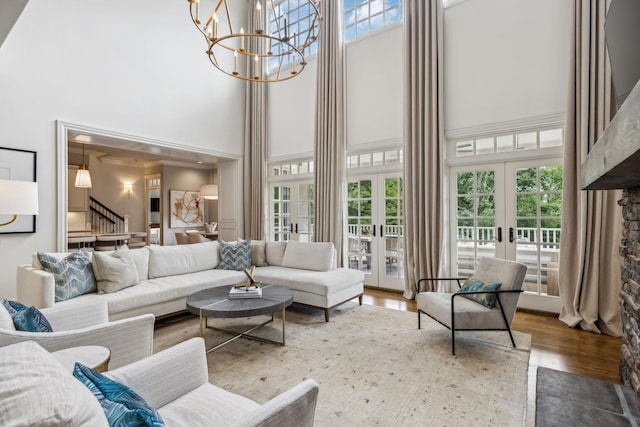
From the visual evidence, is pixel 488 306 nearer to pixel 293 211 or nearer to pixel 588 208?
pixel 588 208

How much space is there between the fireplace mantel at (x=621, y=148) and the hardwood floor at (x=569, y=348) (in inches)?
63.4

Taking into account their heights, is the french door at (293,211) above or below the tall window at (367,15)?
below

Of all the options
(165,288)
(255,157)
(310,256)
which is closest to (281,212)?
(255,157)

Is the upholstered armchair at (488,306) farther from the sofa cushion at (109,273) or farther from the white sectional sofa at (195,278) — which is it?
the sofa cushion at (109,273)

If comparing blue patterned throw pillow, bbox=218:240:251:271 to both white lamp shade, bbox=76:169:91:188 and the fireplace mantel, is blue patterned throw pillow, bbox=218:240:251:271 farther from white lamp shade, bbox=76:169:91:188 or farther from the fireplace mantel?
the fireplace mantel

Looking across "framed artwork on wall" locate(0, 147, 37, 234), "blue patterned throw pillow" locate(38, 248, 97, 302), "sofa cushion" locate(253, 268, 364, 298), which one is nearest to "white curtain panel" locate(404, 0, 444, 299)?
"sofa cushion" locate(253, 268, 364, 298)

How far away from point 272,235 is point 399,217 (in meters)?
2.73

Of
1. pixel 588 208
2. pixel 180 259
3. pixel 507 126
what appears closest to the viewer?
pixel 588 208

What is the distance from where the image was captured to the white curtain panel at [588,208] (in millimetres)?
3414

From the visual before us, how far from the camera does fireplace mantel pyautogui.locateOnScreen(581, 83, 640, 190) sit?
110cm

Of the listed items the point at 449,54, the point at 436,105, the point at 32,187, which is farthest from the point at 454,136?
the point at 32,187

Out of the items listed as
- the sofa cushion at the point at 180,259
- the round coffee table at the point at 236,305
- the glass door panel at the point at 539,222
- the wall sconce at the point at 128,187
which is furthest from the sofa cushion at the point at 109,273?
the wall sconce at the point at 128,187

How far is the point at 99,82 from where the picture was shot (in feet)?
15.5

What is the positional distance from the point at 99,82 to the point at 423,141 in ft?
15.2
